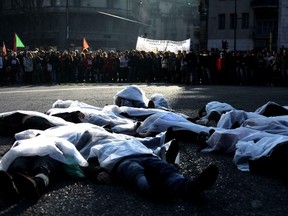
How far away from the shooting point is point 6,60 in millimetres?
25812

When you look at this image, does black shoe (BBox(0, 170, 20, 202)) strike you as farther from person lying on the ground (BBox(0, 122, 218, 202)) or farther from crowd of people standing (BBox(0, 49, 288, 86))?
crowd of people standing (BBox(0, 49, 288, 86))

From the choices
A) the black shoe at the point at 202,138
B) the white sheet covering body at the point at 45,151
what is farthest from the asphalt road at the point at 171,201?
the black shoe at the point at 202,138

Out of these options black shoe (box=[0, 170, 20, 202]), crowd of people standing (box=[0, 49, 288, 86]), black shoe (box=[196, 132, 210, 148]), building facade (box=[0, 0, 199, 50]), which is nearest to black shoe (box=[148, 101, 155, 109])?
black shoe (box=[196, 132, 210, 148])

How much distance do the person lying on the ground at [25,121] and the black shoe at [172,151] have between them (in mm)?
2109

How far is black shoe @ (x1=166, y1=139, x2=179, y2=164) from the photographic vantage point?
5223mm

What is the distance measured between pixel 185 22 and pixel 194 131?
336 ft

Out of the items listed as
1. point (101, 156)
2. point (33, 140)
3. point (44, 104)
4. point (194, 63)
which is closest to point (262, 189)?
point (101, 156)

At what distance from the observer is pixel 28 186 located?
13.4ft

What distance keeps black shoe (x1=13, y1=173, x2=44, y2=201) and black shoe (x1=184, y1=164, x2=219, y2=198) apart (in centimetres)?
122

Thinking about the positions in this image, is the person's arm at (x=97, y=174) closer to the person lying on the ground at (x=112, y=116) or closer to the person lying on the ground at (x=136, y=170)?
the person lying on the ground at (x=136, y=170)

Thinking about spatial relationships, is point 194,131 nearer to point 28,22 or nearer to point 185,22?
point 28,22

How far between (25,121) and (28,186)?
10.3ft

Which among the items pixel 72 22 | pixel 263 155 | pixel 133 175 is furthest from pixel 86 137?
pixel 72 22

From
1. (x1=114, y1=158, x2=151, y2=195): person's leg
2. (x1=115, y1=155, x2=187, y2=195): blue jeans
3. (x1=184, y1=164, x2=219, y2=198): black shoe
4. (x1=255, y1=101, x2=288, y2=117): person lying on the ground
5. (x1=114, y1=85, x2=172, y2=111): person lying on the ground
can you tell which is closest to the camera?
(x1=184, y1=164, x2=219, y2=198): black shoe
